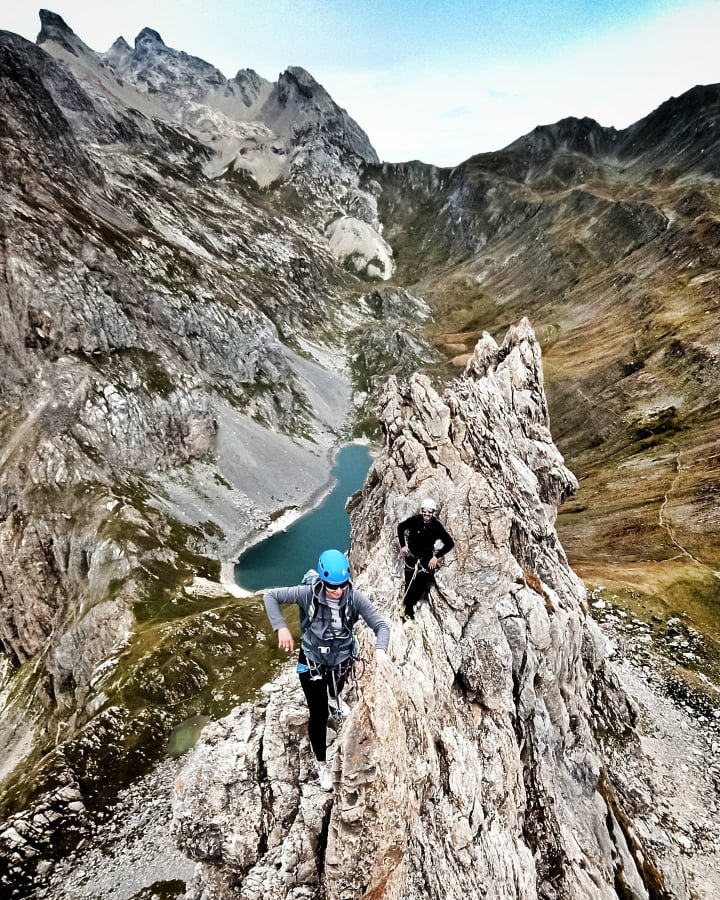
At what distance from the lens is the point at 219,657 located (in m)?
48.5

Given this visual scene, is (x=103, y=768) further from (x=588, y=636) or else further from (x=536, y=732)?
(x=588, y=636)

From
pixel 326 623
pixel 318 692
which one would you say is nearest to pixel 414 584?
pixel 318 692

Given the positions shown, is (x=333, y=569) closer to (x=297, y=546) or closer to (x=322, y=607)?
(x=322, y=607)

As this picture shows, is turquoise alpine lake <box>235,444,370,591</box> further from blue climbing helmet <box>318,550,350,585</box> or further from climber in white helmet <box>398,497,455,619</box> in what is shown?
blue climbing helmet <box>318,550,350,585</box>

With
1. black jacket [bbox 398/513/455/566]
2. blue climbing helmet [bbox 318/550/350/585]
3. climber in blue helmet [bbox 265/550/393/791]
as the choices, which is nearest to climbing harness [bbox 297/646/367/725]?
climber in blue helmet [bbox 265/550/393/791]

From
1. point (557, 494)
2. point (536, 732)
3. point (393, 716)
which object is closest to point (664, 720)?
point (557, 494)

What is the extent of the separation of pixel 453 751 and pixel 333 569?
408 inches

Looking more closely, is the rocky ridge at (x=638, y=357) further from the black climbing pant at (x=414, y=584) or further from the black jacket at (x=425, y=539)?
the black jacket at (x=425, y=539)

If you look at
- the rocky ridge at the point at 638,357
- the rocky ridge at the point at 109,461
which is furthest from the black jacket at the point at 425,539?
the rocky ridge at the point at 638,357

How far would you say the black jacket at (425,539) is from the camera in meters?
16.1

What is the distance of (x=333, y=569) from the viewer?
30.6 feet

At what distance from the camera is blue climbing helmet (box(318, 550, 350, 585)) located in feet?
30.6

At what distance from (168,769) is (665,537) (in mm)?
55048

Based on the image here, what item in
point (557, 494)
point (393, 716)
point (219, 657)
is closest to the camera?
point (393, 716)
